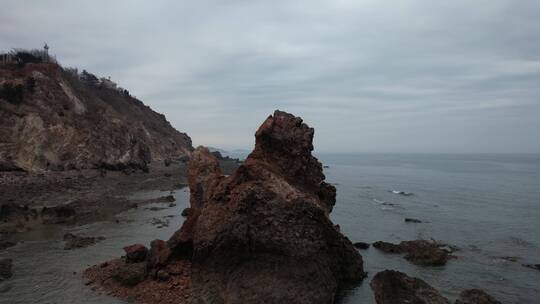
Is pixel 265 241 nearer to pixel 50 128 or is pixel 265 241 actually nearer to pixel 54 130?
pixel 50 128

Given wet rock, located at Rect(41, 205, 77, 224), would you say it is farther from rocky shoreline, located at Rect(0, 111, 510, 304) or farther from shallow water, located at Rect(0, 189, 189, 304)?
rocky shoreline, located at Rect(0, 111, 510, 304)

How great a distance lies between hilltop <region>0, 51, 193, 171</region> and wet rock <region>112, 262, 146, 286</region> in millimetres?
41282

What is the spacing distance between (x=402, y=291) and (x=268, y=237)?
20.6 ft

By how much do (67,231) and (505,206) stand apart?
52.4 metres

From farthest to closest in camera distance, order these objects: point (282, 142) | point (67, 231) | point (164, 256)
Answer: point (67, 231)
point (282, 142)
point (164, 256)

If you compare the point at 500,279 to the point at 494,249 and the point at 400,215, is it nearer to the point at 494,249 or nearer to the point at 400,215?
the point at 494,249

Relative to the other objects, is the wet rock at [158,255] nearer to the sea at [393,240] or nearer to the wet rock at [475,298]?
the sea at [393,240]

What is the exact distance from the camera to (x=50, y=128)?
64.0 meters

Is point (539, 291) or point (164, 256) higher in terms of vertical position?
point (164, 256)

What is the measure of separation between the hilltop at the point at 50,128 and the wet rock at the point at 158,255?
41.4 meters

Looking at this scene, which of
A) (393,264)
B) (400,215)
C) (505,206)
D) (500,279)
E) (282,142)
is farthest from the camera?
(505,206)

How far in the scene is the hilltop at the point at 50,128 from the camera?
58.7 m

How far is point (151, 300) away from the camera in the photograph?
715 inches

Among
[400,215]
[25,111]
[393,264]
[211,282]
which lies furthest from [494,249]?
[25,111]
